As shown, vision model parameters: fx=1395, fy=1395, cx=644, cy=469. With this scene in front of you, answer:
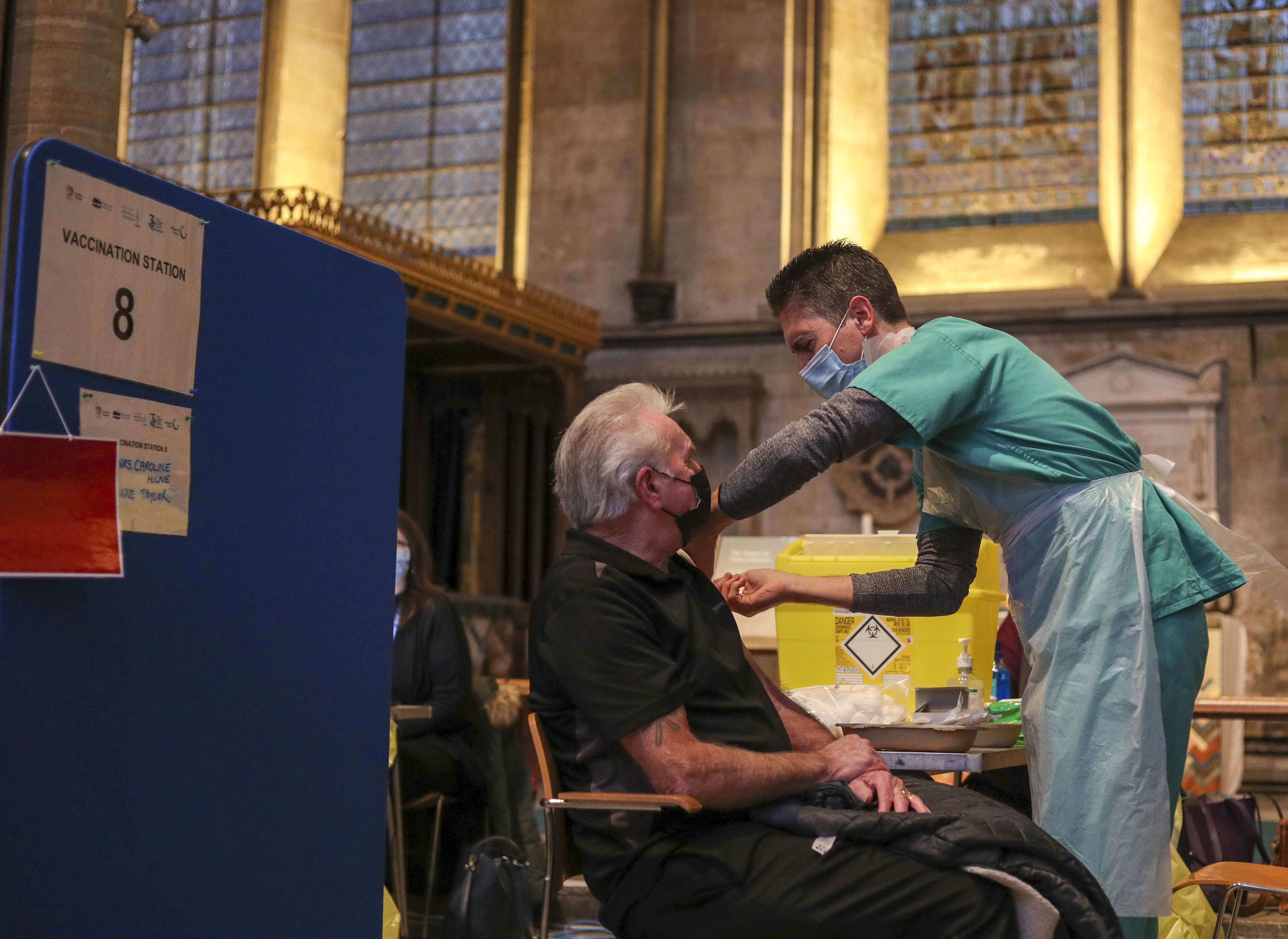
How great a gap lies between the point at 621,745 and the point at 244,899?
66cm

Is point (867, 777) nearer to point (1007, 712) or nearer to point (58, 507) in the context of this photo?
point (1007, 712)

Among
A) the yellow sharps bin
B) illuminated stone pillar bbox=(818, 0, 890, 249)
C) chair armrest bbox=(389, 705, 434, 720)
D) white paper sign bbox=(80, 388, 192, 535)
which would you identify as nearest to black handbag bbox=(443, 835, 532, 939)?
chair armrest bbox=(389, 705, 434, 720)

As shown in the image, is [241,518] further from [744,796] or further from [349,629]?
[744,796]

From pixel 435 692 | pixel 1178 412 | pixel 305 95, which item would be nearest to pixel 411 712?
pixel 435 692

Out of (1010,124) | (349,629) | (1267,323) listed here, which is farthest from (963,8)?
(349,629)

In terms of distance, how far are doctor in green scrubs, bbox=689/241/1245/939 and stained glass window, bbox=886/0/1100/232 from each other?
9960mm

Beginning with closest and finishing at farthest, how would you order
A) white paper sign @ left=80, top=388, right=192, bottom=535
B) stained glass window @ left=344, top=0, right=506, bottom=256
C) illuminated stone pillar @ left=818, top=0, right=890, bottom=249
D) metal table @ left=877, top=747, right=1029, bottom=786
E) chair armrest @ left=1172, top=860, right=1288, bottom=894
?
white paper sign @ left=80, top=388, right=192, bottom=535 < metal table @ left=877, top=747, right=1029, bottom=786 < chair armrest @ left=1172, top=860, right=1288, bottom=894 < illuminated stone pillar @ left=818, top=0, right=890, bottom=249 < stained glass window @ left=344, top=0, right=506, bottom=256

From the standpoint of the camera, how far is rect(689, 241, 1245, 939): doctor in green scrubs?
2439 mm

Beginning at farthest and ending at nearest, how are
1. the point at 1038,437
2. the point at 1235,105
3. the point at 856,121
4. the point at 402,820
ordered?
the point at 856,121 < the point at 1235,105 < the point at 402,820 < the point at 1038,437

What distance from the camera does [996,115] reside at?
12273 mm

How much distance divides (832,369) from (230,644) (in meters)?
1.22

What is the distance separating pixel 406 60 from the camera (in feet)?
45.6

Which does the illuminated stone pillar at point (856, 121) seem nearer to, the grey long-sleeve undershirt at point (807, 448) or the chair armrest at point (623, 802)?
the grey long-sleeve undershirt at point (807, 448)

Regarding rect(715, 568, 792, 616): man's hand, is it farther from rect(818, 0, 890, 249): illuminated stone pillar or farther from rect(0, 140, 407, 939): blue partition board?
rect(818, 0, 890, 249): illuminated stone pillar
